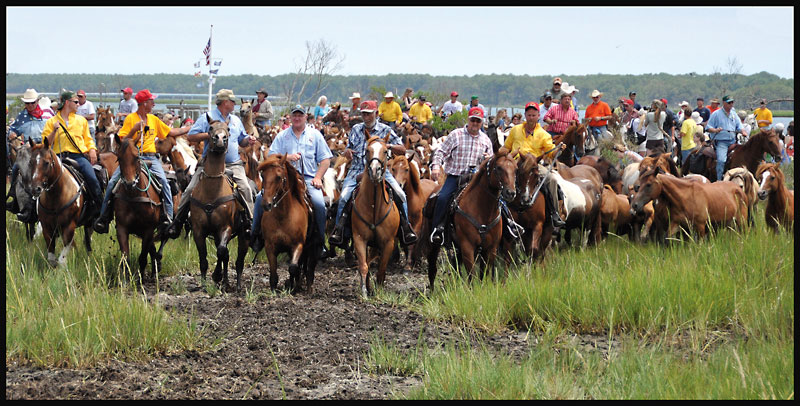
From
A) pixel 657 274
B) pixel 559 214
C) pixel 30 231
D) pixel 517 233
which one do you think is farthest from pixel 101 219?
pixel 657 274

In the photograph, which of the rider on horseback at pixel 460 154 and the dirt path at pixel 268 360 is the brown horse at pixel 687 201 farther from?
the dirt path at pixel 268 360

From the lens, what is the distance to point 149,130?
12.8 metres

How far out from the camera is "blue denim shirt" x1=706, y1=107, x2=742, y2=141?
→ 21.2 meters

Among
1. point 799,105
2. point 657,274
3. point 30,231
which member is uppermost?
point 799,105

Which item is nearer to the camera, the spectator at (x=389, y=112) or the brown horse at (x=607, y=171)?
the brown horse at (x=607, y=171)

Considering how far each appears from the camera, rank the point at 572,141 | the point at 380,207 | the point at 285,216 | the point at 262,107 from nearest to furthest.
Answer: the point at 285,216, the point at 380,207, the point at 572,141, the point at 262,107

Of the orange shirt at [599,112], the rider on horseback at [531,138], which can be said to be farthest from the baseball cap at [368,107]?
the orange shirt at [599,112]

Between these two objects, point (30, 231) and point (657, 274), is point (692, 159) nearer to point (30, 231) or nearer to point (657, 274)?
point (657, 274)

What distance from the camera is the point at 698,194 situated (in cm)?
1341

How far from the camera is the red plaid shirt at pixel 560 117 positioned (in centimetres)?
1797

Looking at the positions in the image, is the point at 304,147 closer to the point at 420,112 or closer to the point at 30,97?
the point at 30,97

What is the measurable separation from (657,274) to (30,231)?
11.0 meters

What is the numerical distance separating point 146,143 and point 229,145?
4.25 ft

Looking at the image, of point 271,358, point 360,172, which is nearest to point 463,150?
point 360,172
